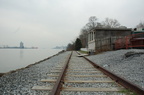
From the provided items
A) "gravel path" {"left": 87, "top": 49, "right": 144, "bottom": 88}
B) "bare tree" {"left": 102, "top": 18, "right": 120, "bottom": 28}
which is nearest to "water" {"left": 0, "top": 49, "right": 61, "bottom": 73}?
"gravel path" {"left": 87, "top": 49, "right": 144, "bottom": 88}

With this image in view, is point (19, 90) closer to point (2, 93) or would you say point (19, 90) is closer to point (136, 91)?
point (2, 93)

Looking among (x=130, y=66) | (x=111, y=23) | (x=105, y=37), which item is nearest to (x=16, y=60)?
(x=105, y=37)

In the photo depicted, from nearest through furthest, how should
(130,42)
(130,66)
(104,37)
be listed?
(130,66), (130,42), (104,37)

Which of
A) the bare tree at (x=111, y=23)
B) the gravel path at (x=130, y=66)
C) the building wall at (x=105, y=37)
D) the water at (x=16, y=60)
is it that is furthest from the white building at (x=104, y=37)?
the bare tree at (x=111, y=23)

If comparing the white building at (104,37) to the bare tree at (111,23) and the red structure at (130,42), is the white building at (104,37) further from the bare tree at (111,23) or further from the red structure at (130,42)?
the bare tree at (111,23)

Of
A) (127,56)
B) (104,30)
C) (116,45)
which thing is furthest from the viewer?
(104,30)

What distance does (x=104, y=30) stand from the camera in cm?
1708

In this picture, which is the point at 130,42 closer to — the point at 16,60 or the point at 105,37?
the point at 105,37

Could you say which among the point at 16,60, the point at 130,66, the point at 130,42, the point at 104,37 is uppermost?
the point at 104,37

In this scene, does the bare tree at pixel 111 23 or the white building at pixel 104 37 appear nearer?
the white building at pixel 104 37

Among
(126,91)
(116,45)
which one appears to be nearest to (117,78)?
(126,91)

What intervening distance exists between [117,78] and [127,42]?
9564mm

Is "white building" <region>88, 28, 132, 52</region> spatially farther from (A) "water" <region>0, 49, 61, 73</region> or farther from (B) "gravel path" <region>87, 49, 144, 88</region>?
(A) "water" <region>0, 49, 61, 73</region>

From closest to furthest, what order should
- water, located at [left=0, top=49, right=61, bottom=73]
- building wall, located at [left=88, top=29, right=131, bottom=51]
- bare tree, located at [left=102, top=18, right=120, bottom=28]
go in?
water, located at [left=0, top=49, right=61, bottom=73], building wall, located at [left=88, top=29, right=131, bottom=51], bare tree, located at [left=102, top=18, right=120, bottom=28]
